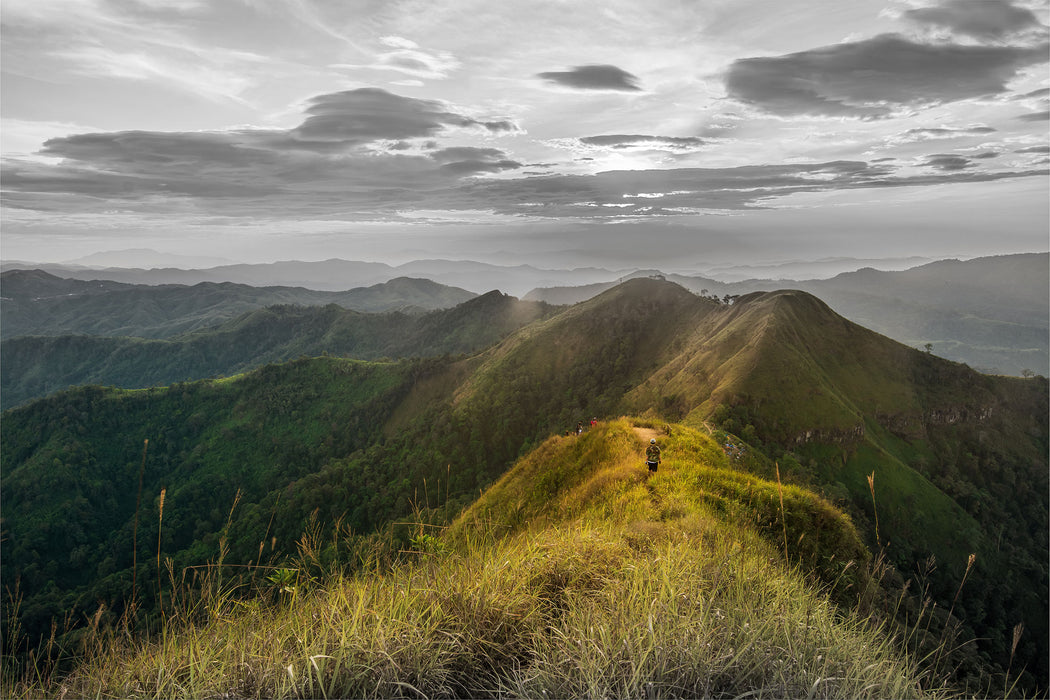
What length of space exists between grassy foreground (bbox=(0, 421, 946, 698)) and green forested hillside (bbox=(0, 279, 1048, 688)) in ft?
41.4

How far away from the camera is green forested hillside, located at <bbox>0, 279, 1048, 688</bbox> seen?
213ft

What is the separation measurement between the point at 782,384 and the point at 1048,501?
6308cm

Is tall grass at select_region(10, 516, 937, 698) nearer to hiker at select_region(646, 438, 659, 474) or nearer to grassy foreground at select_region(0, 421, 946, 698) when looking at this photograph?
grassy foreground at select_region(0, 421, 946, 698)

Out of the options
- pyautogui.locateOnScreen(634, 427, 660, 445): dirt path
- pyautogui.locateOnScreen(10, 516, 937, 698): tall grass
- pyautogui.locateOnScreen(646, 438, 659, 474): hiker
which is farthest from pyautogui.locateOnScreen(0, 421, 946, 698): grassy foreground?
pyautogui.locateOnScreen(634, 427, 660, 445): dirt path

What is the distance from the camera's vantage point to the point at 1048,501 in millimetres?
86000

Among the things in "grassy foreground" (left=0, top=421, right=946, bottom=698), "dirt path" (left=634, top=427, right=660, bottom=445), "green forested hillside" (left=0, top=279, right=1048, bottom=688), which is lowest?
"green forested hillside" (left=0, top=279, right=1048, bottom=688)

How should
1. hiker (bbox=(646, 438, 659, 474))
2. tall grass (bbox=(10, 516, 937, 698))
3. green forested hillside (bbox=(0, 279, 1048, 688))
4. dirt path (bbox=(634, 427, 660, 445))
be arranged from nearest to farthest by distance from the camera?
tall grass (bbox=(10, 516, 937, 698)) → hiker (bbox=(646, 438, 659, 474)) → dirt path (bbox=(634, 427, 660, 445)) → green forested hillside (bbox=(0, 279, 1048, 688))

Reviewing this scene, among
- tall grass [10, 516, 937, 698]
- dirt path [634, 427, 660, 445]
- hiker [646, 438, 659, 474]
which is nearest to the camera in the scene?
tall grass [10, 516, 937, 698]

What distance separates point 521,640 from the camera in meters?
4.30

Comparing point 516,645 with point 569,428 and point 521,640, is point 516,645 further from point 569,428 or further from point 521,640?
point 569,428

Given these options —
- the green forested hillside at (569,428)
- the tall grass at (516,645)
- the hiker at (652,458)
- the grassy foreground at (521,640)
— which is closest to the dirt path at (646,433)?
the green forested hillside at (569,428)

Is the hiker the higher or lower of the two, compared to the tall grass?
lower

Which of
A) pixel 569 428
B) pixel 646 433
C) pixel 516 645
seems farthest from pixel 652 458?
pixel 569 428

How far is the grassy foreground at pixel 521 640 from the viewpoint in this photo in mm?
3799
